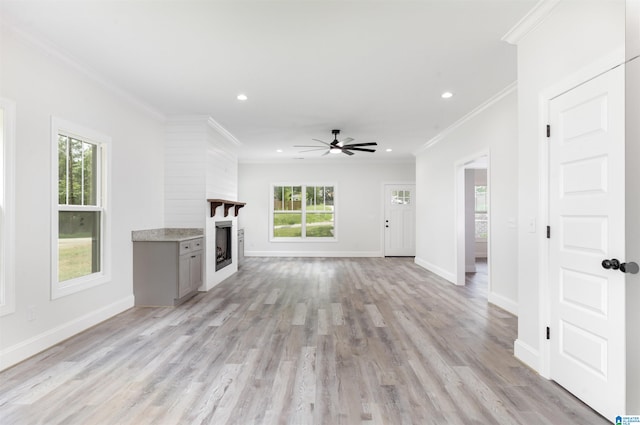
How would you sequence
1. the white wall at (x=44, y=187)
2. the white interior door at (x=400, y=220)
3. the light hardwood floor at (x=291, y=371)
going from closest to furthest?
the light hardwood floor at (x=291, y=371)
the white wall at (x=44, y=187)
the white interior door at (x=400, y=220)

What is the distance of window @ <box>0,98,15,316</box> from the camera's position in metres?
2.50

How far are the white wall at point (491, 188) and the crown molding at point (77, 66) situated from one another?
4819 millimetres

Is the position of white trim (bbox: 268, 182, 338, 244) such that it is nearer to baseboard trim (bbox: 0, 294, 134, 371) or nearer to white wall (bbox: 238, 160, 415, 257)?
white wall (bbox: 238, 160, 415, 257)

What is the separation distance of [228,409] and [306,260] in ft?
21.1

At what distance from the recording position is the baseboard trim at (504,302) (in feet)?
12.7

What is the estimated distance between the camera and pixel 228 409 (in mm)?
1969

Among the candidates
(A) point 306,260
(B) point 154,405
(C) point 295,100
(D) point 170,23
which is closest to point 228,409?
(B) point 154,405

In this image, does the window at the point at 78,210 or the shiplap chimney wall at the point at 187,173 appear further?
the shiplap chimney wall at the point at 187,173

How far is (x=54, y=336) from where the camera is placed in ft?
9.66

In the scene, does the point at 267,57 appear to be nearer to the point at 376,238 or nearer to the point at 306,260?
the point at 306,260

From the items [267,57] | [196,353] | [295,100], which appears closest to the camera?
[196,353]

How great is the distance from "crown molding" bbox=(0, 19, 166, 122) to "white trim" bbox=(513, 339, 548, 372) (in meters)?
4.93

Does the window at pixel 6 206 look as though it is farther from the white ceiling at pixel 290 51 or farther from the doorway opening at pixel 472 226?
the doorway opening at pixel 472 226

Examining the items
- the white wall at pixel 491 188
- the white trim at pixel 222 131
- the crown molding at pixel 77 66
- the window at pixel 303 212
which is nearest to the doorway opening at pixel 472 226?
the white wall at pixel 491 188
